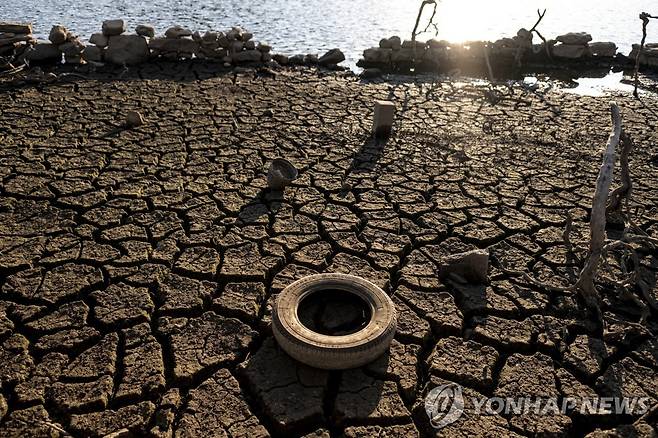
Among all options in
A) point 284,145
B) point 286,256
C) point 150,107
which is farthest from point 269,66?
point 286,256

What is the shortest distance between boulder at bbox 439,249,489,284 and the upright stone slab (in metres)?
3.27

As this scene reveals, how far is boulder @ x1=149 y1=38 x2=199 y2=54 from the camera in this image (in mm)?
10797

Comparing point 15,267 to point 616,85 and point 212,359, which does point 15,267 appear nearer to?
point 212,359

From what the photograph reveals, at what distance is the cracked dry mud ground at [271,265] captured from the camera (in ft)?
9.39

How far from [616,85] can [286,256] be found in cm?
1025

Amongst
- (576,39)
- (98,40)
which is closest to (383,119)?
(98,40)

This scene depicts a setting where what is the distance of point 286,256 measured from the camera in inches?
167

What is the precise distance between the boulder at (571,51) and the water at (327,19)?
2.62 meters

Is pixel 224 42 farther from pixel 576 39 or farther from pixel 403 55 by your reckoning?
pixel 576 39

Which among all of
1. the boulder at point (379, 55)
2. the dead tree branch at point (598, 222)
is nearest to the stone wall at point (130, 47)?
the boulder at point (379, 55)

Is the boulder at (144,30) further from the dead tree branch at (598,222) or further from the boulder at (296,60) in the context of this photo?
the dead tree branch at (598,222)

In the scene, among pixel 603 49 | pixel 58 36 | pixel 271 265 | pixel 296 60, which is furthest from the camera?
pixel 603 49

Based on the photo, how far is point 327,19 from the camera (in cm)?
2105

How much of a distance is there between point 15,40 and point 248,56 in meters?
4.74
